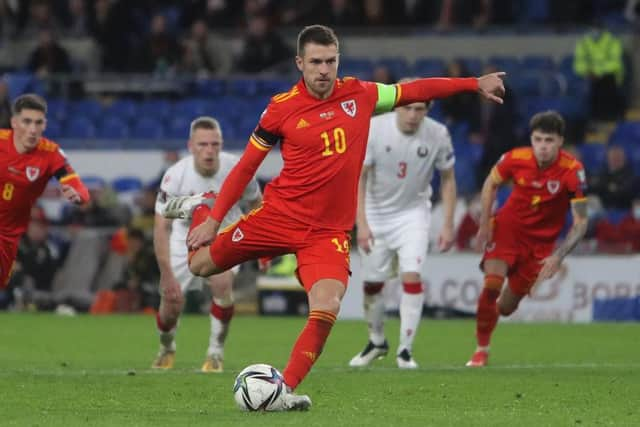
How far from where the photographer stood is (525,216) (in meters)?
13.7

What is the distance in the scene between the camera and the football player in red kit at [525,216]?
13.3 metres

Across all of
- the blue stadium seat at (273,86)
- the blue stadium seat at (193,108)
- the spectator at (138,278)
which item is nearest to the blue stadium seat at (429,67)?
the blue stadium seat at (273,86)

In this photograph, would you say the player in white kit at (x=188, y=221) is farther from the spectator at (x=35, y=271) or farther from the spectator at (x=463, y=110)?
the spectator at (x=463, y=110)

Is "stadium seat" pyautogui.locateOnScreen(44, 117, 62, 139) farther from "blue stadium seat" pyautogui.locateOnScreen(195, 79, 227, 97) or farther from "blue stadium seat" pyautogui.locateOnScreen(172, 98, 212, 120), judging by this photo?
"blue stadium seat" pyautogui.locateOnScreen(195, 79, 227, 97)

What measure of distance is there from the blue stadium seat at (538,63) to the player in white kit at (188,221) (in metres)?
13.2

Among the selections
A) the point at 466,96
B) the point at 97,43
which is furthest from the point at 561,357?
the point at 97,43

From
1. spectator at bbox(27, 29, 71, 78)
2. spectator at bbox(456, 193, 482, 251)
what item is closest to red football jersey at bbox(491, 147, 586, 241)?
spectator at bbox(456, 193, 482, 251)

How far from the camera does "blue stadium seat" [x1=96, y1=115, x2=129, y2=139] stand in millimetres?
26250

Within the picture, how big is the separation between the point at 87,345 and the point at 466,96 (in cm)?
990

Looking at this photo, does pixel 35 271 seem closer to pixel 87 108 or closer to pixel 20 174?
pixel 87 108

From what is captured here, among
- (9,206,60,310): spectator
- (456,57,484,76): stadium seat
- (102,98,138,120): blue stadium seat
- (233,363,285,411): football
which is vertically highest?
(456,57,484,76): stadium seat

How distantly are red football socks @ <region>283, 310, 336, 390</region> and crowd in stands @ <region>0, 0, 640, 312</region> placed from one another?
38.4 ft

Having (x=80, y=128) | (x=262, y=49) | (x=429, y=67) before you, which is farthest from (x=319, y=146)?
(x=80, y=128)

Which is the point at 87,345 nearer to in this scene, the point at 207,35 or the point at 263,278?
the point at 263,278
